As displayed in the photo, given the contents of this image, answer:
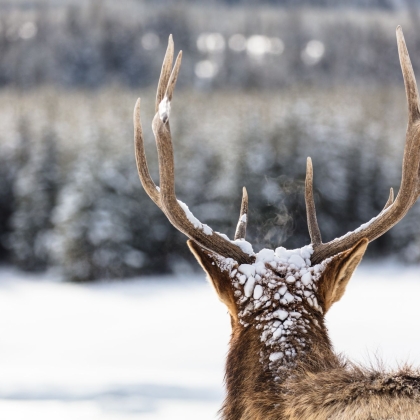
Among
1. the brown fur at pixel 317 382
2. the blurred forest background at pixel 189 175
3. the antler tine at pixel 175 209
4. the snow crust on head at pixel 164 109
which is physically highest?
the blurred forest background at pixel 189 175

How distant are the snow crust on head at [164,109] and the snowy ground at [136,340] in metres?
1.21

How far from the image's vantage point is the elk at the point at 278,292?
2564 millimetres

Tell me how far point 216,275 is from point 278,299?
268 millimetres

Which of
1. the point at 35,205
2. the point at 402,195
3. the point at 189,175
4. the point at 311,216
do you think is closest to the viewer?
the point at 402,195

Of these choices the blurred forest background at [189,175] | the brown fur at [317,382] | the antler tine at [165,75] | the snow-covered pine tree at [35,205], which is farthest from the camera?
the snow-covered pine tree at [35,205]

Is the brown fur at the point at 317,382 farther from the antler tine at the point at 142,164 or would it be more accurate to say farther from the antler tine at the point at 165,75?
the antler tine at the point at 165,75

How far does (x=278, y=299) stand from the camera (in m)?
2.79

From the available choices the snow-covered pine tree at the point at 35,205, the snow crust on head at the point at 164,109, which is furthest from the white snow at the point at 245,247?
the snow-covered pine tree at the point at 35,205

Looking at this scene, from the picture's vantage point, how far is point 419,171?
2949mm

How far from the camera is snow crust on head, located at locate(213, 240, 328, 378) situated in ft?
8.86

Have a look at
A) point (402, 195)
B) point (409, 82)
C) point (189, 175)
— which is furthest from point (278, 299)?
point (189, 175)

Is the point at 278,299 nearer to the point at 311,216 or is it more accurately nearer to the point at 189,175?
the point at 311,216

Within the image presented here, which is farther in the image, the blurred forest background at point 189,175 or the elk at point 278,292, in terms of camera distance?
the blurred forest background at point 189,175

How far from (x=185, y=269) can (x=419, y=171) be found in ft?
63.0
